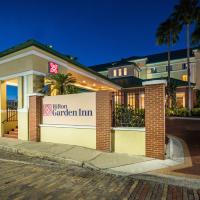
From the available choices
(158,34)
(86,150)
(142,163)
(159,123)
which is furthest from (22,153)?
(158,34)

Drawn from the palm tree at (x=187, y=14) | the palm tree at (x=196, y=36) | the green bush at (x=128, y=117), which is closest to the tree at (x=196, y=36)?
the palm tree at (x=196, y=36)

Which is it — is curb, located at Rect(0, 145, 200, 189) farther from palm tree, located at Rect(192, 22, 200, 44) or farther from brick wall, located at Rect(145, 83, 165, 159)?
palm tree, located at Rect(192, 22, 200, 44)

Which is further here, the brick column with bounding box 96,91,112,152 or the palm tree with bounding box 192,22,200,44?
the palm tree with bounding box 192,22,200,44

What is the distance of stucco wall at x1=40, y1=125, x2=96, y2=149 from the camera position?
32.1ft

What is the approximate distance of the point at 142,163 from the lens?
7.42 m

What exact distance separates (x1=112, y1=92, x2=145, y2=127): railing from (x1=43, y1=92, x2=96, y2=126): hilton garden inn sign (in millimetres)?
961

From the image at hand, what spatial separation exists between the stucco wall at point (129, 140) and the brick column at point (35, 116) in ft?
15.5

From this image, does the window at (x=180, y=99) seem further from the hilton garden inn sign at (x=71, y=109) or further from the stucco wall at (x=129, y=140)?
the stucco wall at (x=129, y=140)

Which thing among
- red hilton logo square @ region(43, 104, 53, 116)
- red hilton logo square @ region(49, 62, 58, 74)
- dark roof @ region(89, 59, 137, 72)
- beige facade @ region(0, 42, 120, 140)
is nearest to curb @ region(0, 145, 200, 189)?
red hilton logo square @ region(43, 104, 53, 116)

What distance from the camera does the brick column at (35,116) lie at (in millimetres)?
11656

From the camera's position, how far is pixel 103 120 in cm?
925

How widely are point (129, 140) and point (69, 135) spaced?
3269mm

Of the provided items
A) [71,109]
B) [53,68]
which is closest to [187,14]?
[53,68]

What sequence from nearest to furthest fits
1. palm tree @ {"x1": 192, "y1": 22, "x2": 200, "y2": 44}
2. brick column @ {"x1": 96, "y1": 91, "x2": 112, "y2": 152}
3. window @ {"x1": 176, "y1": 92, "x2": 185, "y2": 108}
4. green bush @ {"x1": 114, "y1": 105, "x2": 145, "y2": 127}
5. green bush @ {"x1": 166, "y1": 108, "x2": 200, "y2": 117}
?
green bush @ {"x1": 114, "y1": 105, "x2": 145, "y2": 127}
brick column @ {"x1": 96, "y1": 91, "x2": 112, "y2": 152}
green bush @ {"x1": 166, "y1": 108, "x2": 200, "y2": 117}
palm tree @ {"x1": 192, "y1": 22, "x2": 200, "y2": 44}
window @ {"x1": 176, "y1": 92, "x2": 185, "y2": 108}
